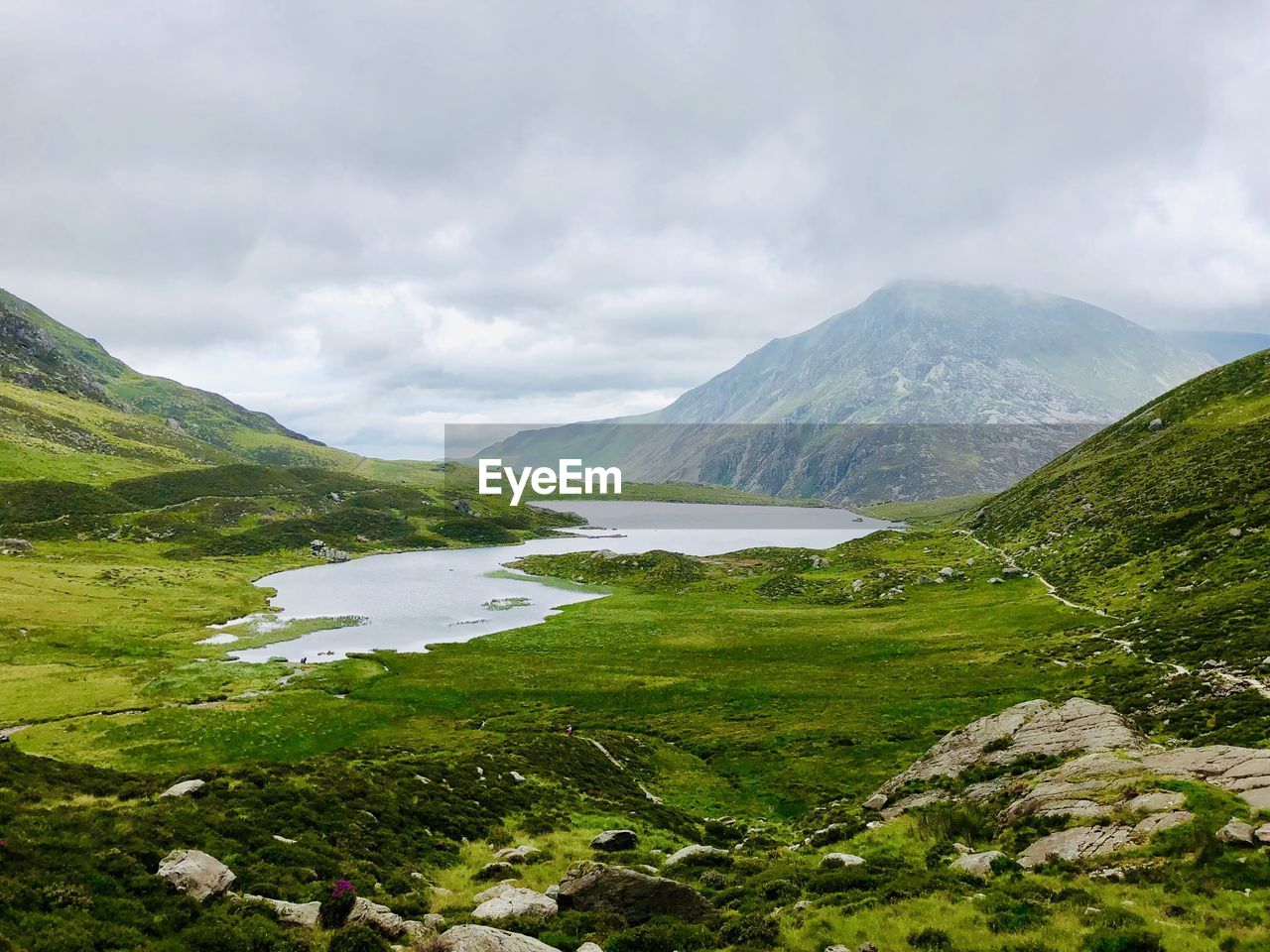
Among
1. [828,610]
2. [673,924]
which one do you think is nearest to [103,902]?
[673,924]

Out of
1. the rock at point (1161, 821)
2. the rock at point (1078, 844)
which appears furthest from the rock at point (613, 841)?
the rock at point (1161, 821)

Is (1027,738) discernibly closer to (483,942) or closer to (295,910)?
(483,942)

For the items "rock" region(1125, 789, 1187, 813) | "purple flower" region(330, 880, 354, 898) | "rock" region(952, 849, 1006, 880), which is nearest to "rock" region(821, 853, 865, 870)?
"rock" region(952, 849, 1006, 880)

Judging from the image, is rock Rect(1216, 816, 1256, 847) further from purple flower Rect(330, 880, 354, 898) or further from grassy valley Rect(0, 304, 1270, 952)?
purple flower Rect(330, 880, 354, 898)

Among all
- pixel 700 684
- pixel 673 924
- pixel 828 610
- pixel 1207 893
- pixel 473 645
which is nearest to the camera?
pixel 1207 893

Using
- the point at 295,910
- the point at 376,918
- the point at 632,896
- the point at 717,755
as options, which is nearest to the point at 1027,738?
the point at 717,755

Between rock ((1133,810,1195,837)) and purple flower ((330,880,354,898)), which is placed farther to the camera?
purple flower ((330,880,354,898))

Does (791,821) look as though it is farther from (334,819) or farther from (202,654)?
(202,654)
